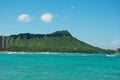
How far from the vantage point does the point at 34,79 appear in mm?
27547

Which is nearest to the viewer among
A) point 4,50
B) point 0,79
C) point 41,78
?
point 0,79

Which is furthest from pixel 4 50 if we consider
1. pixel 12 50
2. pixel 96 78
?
pixel 96 78

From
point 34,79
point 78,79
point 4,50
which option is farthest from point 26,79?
point 4,50

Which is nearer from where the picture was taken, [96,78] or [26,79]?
[26,79]

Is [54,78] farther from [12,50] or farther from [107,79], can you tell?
[12,50]

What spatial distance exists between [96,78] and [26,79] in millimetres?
6597

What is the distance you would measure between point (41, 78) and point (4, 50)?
170 m

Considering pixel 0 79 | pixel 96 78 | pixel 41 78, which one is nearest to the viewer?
pixel 0 79

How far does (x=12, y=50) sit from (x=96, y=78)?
16955 centimetres

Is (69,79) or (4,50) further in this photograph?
(4,50)

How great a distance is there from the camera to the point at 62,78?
2888 cm

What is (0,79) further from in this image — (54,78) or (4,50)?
(4,50)

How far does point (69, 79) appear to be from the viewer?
93.2 feet

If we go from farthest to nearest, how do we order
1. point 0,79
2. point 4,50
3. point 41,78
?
1. point 4,50
2. point 41,78
3. point 0,79
